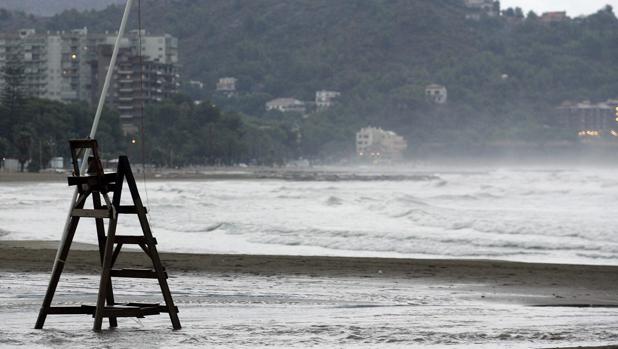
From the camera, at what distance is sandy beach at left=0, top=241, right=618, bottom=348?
12.3m

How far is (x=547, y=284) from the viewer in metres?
18.9

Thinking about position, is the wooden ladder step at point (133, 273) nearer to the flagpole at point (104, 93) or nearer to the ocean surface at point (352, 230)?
the flagpole at point (104, 93)

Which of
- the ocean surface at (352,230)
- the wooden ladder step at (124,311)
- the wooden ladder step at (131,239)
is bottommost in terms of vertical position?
the ocean surface at (352,230)

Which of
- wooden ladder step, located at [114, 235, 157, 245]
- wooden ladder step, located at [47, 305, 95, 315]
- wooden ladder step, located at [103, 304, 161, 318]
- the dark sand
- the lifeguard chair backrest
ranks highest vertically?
A: the lifeguard chair backrest

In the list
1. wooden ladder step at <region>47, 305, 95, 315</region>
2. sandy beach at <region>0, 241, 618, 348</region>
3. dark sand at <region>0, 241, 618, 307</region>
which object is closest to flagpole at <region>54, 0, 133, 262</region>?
wooden ladder step at <region>47, 305, 95, 315</region>

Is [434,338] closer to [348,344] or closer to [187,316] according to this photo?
[348,344]

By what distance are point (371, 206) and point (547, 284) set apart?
29257mm

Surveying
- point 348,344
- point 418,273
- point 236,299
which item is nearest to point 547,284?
point 418,273

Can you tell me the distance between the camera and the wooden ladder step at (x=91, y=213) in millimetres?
12042

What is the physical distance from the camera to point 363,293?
16844mm

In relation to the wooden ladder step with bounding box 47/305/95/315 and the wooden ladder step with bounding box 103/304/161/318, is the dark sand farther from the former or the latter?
the wooden ladder step with bounding box 47/305/95/315

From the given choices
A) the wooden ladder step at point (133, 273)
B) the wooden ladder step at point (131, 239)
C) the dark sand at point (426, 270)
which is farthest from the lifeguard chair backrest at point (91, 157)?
the dark sand at point (426, 270)

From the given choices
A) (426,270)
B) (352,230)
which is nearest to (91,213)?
(426,270)

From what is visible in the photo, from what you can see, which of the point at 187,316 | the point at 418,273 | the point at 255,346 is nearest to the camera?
the point at 255,346
